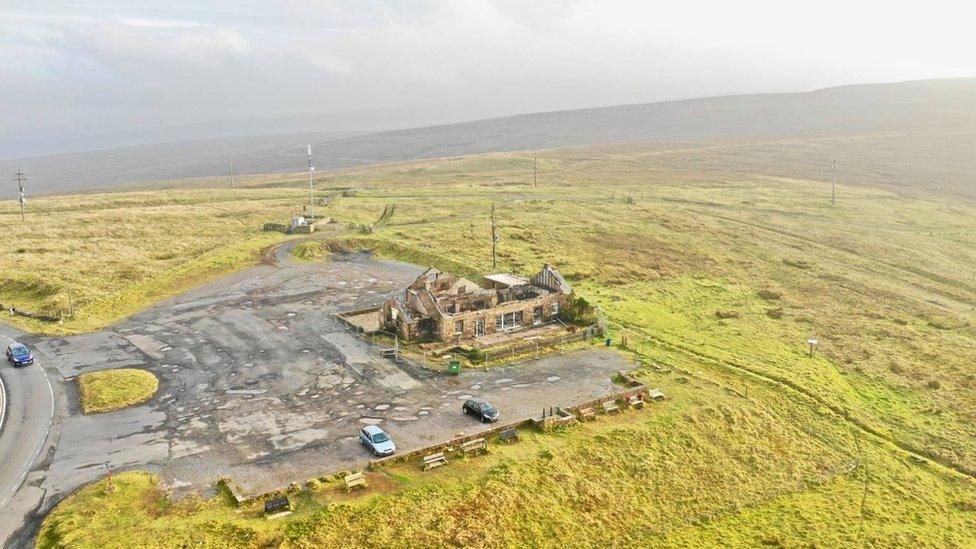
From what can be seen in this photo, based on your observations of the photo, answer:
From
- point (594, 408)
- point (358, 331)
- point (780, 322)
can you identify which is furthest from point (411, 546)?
point (780, 322)

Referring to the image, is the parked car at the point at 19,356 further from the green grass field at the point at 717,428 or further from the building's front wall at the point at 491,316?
the building's front wall at the point at 491,316

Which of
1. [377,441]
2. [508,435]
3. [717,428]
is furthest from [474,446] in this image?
[717,428]

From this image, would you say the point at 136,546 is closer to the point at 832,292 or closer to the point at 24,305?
the point at 24,305

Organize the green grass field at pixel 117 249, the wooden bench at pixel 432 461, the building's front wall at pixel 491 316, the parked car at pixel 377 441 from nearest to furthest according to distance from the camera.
→ the wooden bench at pixel 432 461, the parked car at pixel 377 441, the building's front wall at pixel 491 316, the green grass field at pixel 117 249

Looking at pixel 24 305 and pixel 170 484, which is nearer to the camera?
pixel 170 484

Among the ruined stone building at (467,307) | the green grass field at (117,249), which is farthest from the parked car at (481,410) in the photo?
the green grass field at (117,249)

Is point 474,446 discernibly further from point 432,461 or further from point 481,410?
point 481,410

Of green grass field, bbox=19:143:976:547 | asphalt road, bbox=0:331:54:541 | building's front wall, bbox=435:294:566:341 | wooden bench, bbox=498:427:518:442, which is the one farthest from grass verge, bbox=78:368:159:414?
wooden bench, bbox=498:427:518:442
